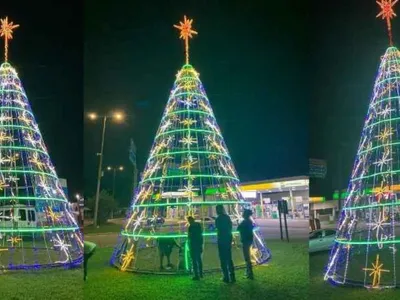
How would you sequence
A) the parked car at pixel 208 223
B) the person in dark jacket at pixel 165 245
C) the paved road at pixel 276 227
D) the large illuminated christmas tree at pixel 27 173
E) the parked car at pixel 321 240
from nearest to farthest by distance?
the person in dark jacket at pixel 165 245, the parked car at pixel 208 223, the large illuminated christmas tree at pixel 27 173, the parked car at pixel 321 240, the paved road at pixel 276 227

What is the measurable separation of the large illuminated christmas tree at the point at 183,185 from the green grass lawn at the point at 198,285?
45 cm

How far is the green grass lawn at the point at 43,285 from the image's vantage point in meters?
6.94

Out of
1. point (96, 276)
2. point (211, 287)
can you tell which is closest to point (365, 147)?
point (211, 287)

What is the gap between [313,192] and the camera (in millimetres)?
8961

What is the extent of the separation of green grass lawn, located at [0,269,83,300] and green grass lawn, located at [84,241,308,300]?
0.29m

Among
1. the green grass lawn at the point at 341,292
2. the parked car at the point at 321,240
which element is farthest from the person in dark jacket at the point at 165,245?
the parked car at the point at 321,240

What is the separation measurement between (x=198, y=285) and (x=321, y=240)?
15.9 ft

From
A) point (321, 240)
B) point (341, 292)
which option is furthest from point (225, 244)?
point (321, 240)

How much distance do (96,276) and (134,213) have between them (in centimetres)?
150

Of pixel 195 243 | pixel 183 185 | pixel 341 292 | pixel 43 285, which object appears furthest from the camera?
pixel 183 185

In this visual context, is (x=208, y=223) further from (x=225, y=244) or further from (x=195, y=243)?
(x=225, y=244)

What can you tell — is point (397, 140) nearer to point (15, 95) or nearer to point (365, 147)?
point (365, 147)

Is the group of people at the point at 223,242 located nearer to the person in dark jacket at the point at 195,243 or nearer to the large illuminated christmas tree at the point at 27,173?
the person in dark jacket at the point at 195,243

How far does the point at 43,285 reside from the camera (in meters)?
7.54
